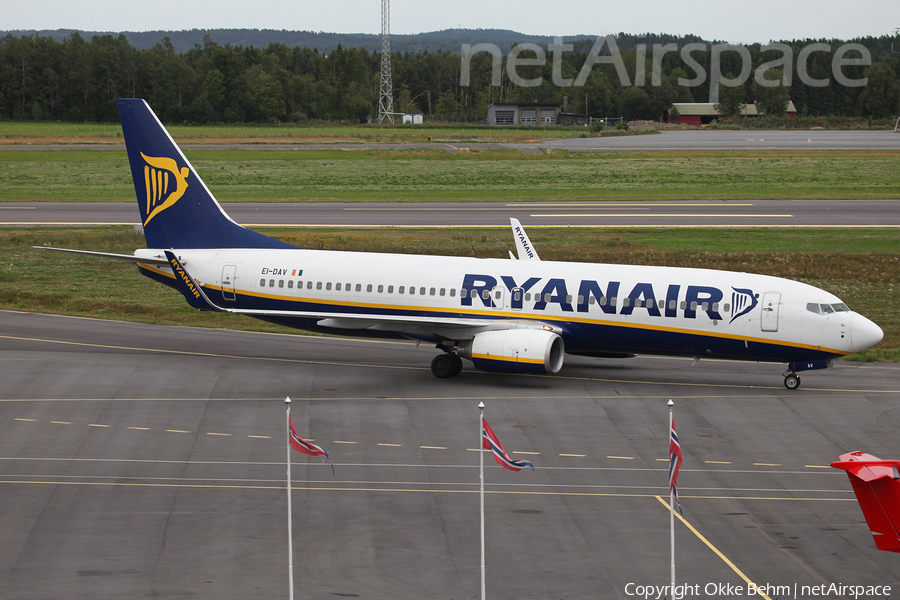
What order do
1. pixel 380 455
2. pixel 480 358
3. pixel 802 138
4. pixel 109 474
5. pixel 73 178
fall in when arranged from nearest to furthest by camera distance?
1. pixel 109 474
2. pixel 380 455
3. pixel 480 358
4. pixel 73 178
5. pixel 802 138

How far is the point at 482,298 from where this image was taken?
34.2 m

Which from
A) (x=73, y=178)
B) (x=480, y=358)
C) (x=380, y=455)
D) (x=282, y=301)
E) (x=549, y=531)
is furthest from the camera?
(x=73, y=178)

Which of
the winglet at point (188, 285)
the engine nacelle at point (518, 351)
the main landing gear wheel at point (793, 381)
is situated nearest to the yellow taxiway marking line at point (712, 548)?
the engine nacelle at point (518, 351)

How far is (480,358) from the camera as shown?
106ft

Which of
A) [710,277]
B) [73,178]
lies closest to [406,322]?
[710,277]

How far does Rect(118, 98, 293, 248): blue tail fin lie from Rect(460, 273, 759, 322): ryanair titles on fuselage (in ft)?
31.0

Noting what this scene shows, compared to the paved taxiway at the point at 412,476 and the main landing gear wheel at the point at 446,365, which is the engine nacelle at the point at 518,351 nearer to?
the paved taxiway at the point at 412,476

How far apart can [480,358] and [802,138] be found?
451ft

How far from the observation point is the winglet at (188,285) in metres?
33.9

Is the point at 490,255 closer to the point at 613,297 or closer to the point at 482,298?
the point at 482,298

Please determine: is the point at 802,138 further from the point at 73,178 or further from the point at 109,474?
the point at 109,474

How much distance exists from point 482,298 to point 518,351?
10.7 ft

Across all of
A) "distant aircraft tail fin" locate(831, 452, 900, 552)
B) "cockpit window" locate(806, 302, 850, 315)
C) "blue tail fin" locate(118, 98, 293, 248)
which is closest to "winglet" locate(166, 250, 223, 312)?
"blue tail fin" locate(118, 98, 293, 248)

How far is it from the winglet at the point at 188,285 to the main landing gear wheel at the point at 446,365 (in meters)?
8.24
